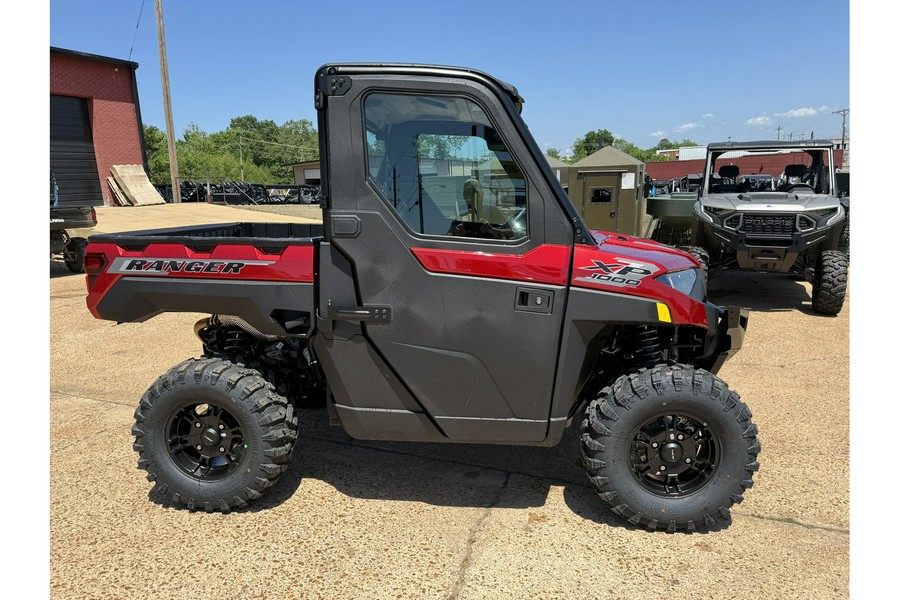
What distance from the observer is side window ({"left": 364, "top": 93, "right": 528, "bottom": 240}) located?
9.11 ft

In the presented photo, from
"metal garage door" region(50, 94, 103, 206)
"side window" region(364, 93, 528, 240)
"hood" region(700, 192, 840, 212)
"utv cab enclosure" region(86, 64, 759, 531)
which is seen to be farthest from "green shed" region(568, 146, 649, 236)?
"metal garage door" region(50, 94, 103, 206)

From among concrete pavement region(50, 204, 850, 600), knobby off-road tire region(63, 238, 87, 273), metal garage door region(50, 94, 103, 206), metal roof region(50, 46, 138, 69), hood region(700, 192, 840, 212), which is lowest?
concrete pavement region(50, 204, 850, 600)

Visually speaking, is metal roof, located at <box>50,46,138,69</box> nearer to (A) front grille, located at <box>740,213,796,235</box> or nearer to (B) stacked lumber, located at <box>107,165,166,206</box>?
(B) stacked lumber, located at <box>107,165,166,206</box>

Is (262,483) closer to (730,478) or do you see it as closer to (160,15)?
(730,478)

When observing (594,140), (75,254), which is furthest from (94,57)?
(594,140)

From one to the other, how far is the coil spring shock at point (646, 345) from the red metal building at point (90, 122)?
23166 millimetres

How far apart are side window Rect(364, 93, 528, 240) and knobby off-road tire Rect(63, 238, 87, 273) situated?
33.6 feet

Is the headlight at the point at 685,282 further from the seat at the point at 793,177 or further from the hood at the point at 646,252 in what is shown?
the seat at the point at 793,177

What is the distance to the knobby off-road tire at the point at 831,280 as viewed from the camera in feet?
24.2

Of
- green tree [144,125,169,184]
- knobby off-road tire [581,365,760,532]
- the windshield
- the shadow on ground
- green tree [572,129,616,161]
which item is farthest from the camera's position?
green tree [572,129,616,161]

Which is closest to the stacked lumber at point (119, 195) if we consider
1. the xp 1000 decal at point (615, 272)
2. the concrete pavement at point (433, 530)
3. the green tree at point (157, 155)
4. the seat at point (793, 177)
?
the concrete pavement at point (433, 530)

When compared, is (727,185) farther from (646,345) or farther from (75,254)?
(75,254)

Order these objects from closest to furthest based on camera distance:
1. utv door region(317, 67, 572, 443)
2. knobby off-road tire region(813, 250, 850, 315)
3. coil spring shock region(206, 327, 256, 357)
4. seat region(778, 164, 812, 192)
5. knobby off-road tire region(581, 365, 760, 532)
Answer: utv door region(317, 67, 572, 443) → knobby off-road tire region(581, 365, 760, 532) → coil spring shock region(206, 327, 256, 357) → knobby off-road tire region(813, 250, 850, 315) → seat region(778, 164, 812, 192)

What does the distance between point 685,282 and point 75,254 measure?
11.5m
